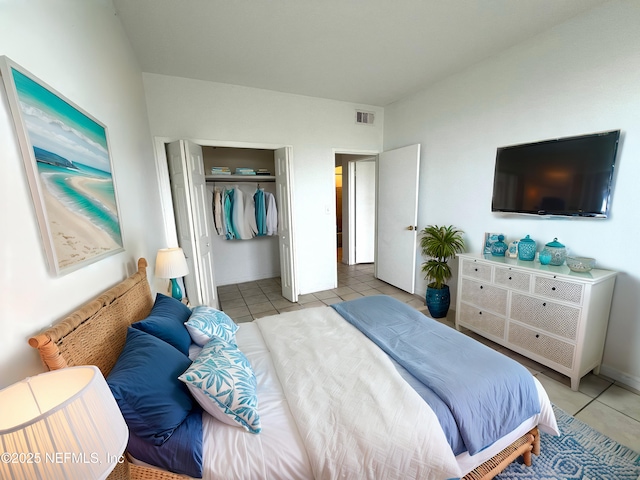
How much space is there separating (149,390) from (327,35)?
8.79 feet

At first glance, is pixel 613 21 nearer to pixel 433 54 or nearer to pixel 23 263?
pixel 433 54

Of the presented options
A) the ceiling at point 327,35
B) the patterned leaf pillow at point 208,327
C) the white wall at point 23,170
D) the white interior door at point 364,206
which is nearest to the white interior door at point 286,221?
the ceiling at point 327,35

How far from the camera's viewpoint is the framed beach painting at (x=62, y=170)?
824 mm

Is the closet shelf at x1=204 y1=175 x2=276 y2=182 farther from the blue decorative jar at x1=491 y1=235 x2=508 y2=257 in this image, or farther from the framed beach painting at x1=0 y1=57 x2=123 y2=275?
the blue decorative jar at x1=491 y1=235 x2=508 y2=257

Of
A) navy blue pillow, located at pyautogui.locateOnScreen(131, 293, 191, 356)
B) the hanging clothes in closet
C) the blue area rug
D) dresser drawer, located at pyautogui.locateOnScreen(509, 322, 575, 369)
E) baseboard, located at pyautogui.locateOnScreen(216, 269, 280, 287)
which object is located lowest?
the blue area rug

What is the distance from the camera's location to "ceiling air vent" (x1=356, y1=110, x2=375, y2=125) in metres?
3.75

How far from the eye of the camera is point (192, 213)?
8.89 feet

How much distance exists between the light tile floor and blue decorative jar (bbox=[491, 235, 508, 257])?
0.84 metres

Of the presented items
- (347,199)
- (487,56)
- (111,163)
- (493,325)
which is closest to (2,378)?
(111,163)

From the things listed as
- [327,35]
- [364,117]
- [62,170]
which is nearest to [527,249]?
[327,35]

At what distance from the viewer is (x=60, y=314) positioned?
94 centimetres

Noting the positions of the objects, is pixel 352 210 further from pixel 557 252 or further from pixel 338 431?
pixel 338 431

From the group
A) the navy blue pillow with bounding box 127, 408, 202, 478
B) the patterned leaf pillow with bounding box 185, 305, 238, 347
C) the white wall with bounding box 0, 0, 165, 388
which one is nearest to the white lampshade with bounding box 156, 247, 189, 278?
the white wall with bounding box 0, 0, 165, 388

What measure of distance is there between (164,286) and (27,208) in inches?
66.8
